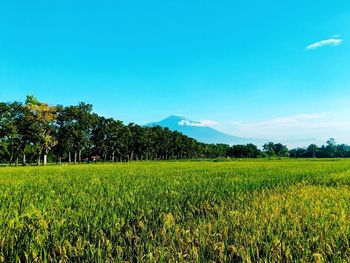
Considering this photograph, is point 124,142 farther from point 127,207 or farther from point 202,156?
point 127,207

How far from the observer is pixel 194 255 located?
9.37 ft

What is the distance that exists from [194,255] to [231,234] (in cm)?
94

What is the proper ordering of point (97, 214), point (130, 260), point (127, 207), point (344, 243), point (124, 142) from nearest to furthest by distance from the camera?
point (130, 260) → point (344, 243) → point (97, 214) → point (127, 207) → point (124, 142)

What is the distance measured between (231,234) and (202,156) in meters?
161

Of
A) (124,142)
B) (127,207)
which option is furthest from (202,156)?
(127,207)

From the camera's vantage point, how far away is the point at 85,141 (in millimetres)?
73688

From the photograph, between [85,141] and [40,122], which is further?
[85,141]

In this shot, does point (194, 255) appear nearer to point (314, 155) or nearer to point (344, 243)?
point (344, 243)

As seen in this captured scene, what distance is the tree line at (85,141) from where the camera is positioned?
58516 mm

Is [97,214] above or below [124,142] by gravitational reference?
below

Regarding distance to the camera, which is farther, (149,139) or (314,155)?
(314,155)

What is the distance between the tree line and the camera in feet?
192

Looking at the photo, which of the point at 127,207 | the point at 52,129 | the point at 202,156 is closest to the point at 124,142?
the point at 52,129

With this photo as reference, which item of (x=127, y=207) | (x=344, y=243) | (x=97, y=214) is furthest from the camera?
(x=127, y=207)
